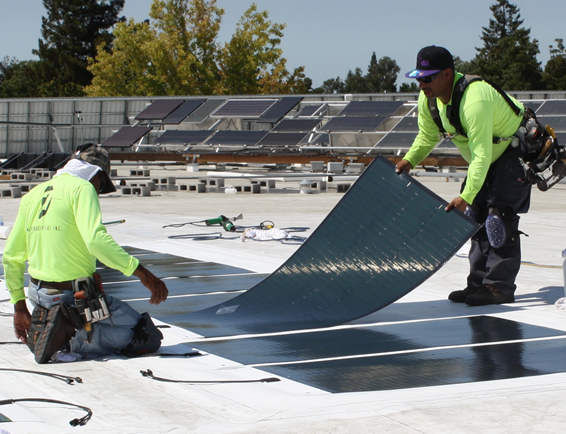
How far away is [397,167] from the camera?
6766 millimetres

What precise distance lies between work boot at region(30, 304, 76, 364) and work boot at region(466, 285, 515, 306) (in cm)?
363

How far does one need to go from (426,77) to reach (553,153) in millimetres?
1406

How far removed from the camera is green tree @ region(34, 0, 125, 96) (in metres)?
84.0

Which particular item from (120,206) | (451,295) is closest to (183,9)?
(120,206)

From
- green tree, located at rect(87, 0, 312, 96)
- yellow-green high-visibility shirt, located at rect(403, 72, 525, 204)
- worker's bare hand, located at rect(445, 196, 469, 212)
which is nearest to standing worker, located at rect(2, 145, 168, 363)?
worker's bare hand, located at rect(445, 196, 469, 212)

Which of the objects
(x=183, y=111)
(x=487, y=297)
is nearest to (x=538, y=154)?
(x=487, y=297)

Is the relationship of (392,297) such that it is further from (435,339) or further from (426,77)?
(426,77)

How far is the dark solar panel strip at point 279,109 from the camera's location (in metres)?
35.6

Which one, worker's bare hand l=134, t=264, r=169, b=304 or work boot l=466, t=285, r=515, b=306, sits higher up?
worker's bare hand l=134, t=264, r=169, b=304

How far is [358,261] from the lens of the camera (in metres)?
6.75

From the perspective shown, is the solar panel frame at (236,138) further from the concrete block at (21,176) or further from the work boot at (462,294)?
the work boot at (462,294)

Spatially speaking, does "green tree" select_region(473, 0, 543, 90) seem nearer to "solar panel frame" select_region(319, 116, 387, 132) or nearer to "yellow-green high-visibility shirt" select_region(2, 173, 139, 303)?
"solar panel frame" select_region(319, 116, 387, 132)

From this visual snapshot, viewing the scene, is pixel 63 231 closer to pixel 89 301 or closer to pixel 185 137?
pixel 89 301

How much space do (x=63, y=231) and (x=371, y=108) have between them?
30.7 meters
